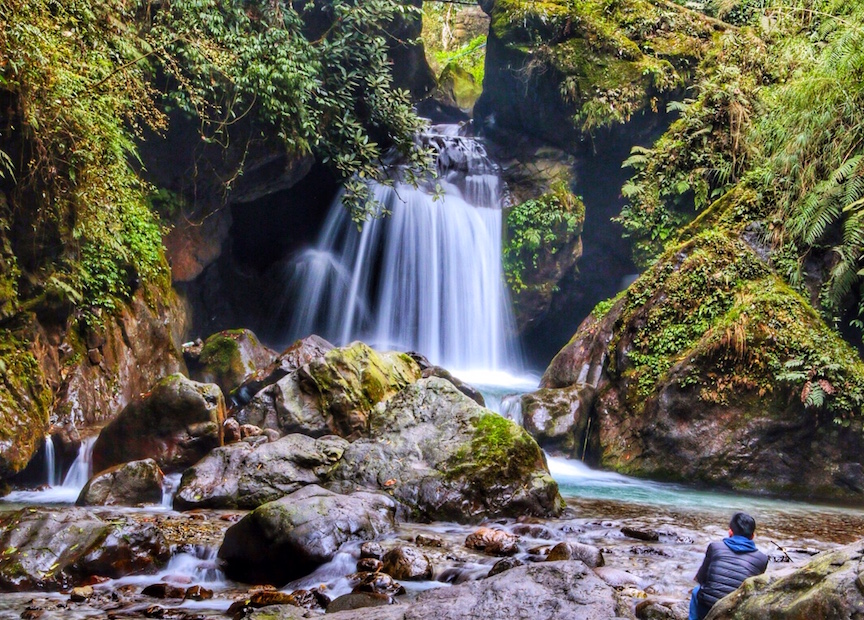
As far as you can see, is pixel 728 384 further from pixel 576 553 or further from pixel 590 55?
pixel 590 55

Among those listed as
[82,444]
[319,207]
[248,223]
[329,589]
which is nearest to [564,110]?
[319,207]

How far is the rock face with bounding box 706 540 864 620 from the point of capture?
7.48 feet

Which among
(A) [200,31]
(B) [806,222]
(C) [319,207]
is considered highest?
(A) [200,31]

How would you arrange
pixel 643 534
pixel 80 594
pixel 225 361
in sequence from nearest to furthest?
pixel 80 594
pixel 643 534
pixel 225 361

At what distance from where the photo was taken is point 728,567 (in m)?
3.61

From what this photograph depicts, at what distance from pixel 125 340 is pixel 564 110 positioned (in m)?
12.1

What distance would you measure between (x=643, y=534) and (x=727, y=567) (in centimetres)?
304

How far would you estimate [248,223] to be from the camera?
18.0 metres

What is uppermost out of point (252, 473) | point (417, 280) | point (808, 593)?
point (417, 280)

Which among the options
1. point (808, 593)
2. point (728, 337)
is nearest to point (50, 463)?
point (808, 593)

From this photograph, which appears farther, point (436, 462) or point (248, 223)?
point (248, 223)

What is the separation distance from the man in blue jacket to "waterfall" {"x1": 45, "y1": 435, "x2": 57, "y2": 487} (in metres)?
7.49

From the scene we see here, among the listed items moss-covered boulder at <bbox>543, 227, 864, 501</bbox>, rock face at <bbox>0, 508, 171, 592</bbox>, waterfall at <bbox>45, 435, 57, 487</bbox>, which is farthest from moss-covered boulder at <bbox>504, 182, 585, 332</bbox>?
rock face at <bbox>0, 508, 171, 592</bbox>

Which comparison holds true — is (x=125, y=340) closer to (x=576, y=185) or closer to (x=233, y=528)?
(x=233, y=528)
